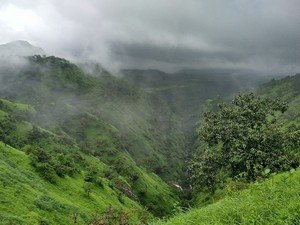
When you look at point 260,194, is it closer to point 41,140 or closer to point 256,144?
point 256,144

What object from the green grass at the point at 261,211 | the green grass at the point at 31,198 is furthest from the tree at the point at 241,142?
the green grass at the point at 261,211

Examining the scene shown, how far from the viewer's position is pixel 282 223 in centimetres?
1197

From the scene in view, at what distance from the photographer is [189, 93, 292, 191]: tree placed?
1962 inches

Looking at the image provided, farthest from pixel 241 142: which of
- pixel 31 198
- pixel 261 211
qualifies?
pixel 261 211

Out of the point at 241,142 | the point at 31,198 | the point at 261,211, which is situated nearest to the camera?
the point at 261,211

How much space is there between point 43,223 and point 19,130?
148 m

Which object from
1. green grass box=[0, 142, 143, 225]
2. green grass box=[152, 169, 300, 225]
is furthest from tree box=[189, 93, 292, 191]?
green grass box=[152, 169, 300, 225]

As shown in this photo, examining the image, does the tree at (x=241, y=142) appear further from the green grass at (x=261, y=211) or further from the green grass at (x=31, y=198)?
the green grass at (x=261, y=211)

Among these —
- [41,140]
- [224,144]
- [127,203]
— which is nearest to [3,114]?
[41,140]

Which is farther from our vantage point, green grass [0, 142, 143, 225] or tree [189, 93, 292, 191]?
tree [189, 93, 292, 191]

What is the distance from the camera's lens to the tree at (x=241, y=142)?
49.8 m

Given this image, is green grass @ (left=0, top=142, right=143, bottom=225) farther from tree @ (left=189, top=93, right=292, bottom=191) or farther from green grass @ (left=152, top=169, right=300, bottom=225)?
green grass @ (left=152, top=169, right=300, bottom=225)

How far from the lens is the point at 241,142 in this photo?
51.3 meters

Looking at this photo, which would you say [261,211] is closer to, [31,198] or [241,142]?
[241,142]
